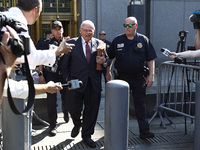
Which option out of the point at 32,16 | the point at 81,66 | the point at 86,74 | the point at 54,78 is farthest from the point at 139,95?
the point at 32,16

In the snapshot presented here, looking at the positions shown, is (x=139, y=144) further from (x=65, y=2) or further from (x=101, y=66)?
(x=65, y=2)

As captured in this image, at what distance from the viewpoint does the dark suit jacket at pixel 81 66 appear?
4.44 m

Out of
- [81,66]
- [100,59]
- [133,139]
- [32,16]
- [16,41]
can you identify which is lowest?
[133,139]

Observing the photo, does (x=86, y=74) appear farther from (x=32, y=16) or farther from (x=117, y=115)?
(x=32, y=16)

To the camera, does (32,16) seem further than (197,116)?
No

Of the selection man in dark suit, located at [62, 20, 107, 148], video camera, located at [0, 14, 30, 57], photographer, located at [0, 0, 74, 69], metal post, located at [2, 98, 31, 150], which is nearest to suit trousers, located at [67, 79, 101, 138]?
man in dark suit, located at [62, 20, 107, 148]

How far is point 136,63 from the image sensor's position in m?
4.68

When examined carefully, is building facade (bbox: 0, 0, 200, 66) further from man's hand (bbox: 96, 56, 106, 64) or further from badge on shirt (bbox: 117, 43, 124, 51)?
man's hand (bbox: 96, 56, 106, 64)

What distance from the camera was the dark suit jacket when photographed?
444cm

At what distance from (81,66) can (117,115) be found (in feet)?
4.63

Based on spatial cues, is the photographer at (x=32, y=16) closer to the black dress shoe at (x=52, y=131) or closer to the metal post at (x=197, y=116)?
the metal post at (x=197, y=116)

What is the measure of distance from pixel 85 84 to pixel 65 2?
9793 millimetres

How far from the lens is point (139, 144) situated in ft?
14.7

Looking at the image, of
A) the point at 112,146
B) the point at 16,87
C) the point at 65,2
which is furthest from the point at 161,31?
the point at 16,87
